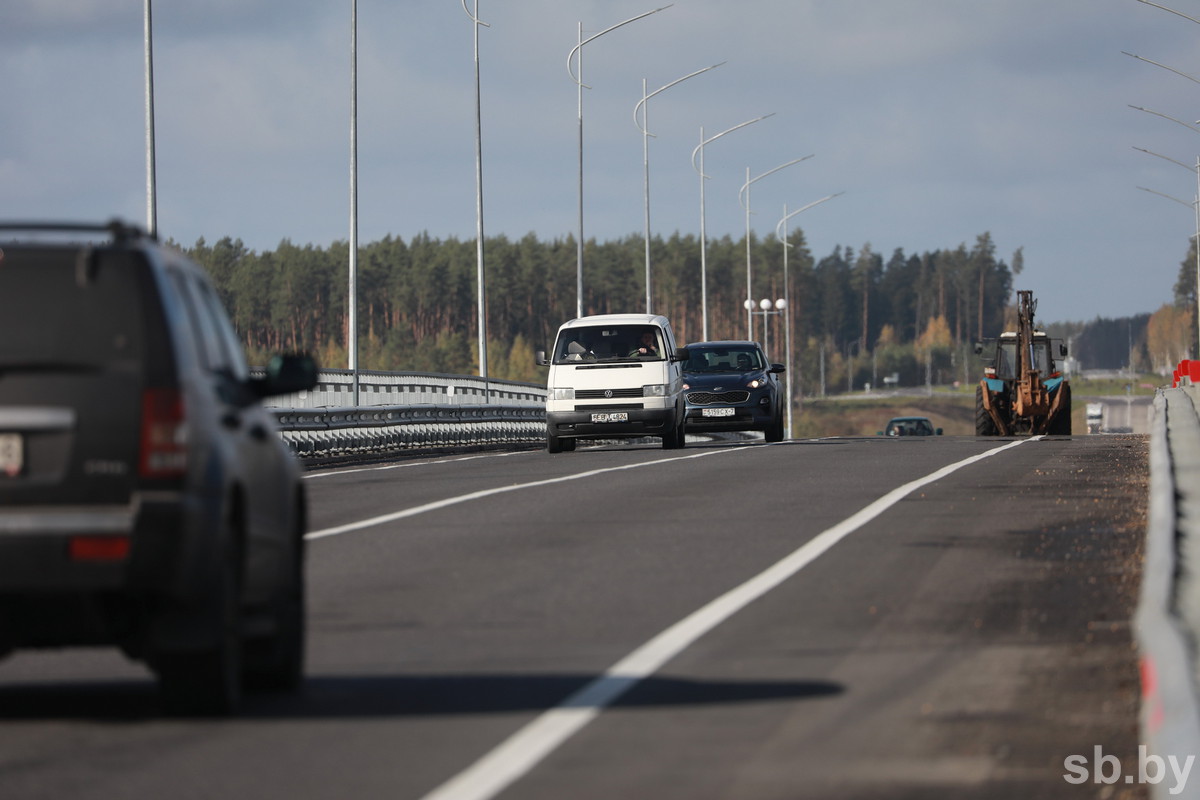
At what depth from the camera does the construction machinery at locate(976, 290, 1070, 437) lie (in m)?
41.3

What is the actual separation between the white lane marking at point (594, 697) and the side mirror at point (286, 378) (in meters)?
1.66

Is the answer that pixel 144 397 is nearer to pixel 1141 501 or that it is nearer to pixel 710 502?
pixel 710 502

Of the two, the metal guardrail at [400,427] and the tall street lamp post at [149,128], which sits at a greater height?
the tall street lamp post at [149,128]

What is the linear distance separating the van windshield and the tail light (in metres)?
23.4

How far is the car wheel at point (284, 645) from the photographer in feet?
26.8

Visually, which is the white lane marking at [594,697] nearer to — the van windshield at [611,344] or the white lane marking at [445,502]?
the white lane marking at [445,502]

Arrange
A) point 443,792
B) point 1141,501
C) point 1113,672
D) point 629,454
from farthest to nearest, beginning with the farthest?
point 629,454 → point 1141,501 → point 1113,672 → point 443,792

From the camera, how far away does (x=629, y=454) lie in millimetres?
29312

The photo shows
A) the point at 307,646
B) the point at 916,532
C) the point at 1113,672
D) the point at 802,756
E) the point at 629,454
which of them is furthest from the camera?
the point at 629,454

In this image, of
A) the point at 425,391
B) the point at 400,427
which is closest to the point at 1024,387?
the point at 400,427

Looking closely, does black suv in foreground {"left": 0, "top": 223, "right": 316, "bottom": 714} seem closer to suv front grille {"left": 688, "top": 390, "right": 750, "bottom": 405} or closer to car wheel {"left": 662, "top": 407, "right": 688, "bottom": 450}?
car wheel {"left": 662, "top": 407, "right": 688, "bottom": 450}

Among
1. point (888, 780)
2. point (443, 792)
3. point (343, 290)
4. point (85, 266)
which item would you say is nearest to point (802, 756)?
point (888, 780)

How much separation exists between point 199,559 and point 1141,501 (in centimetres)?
1225

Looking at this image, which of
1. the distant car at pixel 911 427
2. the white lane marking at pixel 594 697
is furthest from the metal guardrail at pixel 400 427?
the distant car at pixel 911 427
